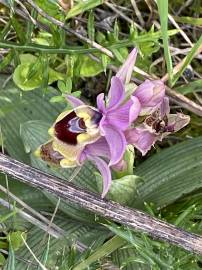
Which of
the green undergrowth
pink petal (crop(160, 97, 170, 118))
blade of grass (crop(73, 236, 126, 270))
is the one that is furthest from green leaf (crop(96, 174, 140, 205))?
pink petal (crop(160, 97, 170, 118))

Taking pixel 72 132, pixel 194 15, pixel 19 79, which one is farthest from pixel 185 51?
pixel 72 132

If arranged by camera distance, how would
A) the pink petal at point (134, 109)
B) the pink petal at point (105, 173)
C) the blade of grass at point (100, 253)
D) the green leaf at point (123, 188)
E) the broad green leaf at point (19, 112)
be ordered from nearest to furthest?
the pink petal at point (134, 109) → the pink petal at point (105, 173) → the blade of grass at point (100, 253) → the green leaf at point (123, 188) → the broad green leaf at point (19, 112)

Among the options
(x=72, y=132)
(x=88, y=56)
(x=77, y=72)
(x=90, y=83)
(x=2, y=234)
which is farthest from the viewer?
(x=90, y=83)

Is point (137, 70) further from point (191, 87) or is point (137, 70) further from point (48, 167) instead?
point (48, 167)

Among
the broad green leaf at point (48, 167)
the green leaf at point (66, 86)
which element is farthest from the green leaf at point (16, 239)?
the green leaf at point (66, 86)

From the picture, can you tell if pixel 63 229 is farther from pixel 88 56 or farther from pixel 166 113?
pixel 166 113

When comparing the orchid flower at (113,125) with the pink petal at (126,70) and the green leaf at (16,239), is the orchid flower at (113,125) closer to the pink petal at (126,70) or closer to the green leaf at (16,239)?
the pink petal at (126,70)
